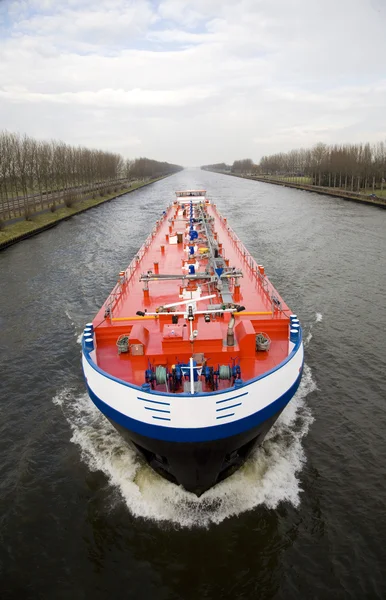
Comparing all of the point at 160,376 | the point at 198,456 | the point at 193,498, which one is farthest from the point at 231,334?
the point at 193,498

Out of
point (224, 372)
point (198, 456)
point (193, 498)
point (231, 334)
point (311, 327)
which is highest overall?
point (231, 334)

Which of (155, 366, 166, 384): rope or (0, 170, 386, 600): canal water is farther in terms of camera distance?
(155, 366, 166, 384): rope

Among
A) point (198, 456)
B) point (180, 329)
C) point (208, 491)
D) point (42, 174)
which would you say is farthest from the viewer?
point (42, 174)

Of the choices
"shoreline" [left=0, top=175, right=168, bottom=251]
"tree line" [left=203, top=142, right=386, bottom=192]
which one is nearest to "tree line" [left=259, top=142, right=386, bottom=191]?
"tree line" [left=203, top=142, right=386, bottom=192]

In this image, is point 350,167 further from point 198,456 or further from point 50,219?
point 198,456

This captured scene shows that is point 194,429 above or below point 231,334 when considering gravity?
below

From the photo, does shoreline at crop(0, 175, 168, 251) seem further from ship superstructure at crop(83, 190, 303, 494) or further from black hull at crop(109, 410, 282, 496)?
black hull at crop(109, 410, 282, 496)
